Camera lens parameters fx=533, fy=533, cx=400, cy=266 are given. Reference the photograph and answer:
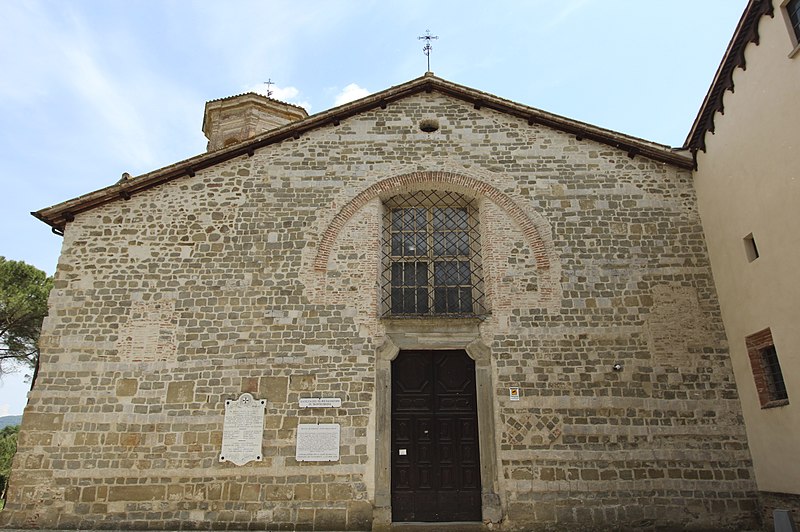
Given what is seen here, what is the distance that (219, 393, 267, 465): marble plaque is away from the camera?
784 centimetres

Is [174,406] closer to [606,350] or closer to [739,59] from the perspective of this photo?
[606,350]

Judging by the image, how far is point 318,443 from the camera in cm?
789

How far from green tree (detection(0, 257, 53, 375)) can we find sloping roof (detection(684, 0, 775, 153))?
1829 cm

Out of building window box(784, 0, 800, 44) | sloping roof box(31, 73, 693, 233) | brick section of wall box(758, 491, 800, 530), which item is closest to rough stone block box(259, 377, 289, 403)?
sloping roof box(31, 73, 693, 233)

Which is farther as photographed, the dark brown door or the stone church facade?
the dark brown door

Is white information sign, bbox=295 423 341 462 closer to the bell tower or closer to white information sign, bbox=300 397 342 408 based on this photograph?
white information sign, bbox=300 397 342 408

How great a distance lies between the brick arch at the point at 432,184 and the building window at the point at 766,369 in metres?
3.15

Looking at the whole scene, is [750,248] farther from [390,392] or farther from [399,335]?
[390,392]

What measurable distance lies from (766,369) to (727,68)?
15.1 ft

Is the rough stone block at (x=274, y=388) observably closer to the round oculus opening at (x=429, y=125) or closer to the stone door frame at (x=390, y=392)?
the stone door frame at (x=390, y=392)

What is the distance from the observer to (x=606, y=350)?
8375 mm

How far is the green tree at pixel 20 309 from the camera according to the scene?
16.5 metres

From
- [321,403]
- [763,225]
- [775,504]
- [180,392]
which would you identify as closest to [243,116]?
[180,392]

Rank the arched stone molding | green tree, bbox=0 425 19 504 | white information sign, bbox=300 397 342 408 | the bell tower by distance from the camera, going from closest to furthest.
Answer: white information sign, bbox=300 397 342 408, the arched stone molding, the bell tower, green tree, bbox=0 425 19 504
